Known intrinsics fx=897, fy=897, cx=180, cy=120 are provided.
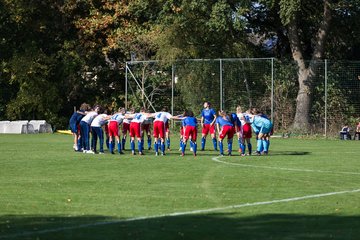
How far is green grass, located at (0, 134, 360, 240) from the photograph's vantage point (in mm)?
12279

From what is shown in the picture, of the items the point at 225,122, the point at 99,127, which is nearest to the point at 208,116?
the point at 225,122

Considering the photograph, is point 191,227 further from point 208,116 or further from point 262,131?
point 208,116

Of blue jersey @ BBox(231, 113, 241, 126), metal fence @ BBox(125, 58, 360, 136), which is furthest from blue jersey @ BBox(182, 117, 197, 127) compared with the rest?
metal fence @ BBox(125, 58, 360, 136)

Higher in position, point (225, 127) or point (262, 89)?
point (262, 89)

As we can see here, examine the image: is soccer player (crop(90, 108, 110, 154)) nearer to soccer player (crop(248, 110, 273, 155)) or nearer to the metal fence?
soccer player (crop(248, 110, 273, 155))

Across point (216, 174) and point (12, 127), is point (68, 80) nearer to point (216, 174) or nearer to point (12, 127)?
point (12, 127)

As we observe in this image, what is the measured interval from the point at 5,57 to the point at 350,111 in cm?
2282

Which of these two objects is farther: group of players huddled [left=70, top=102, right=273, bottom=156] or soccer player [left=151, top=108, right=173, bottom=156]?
soccer player [left=151, top=108, right=173, bottom=156]

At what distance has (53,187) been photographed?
1822 cm

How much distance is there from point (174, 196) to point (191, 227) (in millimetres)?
3932

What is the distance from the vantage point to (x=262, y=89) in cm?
4675

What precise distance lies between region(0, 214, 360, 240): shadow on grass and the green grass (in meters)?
0.01

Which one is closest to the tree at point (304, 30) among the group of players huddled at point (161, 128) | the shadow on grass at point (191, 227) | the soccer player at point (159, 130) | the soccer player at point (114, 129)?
the group of players huddled at point (161, 128)

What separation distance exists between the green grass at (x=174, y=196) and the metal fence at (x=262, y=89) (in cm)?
1677
